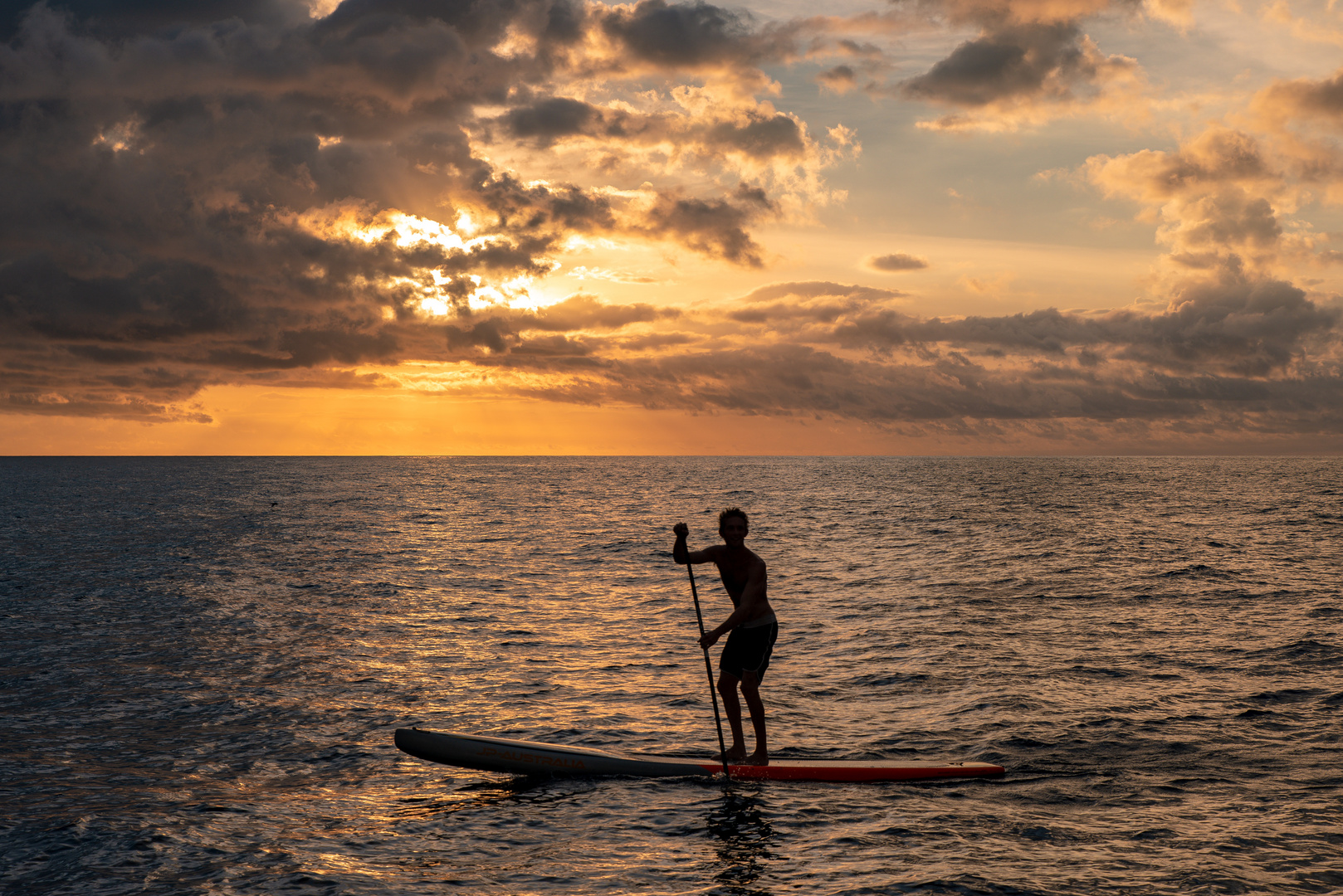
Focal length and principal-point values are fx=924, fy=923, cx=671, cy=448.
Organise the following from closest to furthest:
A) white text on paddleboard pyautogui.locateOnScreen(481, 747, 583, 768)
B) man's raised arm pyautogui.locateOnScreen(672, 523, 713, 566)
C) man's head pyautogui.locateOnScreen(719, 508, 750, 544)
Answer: man's raised arm pyautogui.locateOnScreen(672, 523, 713, 566) < man's head pyautogui.locateOnScreen(719, 508, 750, 544) < white text on paddleboard pyautogui.locateOnScreen(481, 747, 583, 768)

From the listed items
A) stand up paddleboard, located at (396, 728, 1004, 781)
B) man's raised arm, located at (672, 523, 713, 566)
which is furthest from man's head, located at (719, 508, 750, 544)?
stand up paddleboard, located at (396, 728, 1004, 781)

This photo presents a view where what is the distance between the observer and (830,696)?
653 inches

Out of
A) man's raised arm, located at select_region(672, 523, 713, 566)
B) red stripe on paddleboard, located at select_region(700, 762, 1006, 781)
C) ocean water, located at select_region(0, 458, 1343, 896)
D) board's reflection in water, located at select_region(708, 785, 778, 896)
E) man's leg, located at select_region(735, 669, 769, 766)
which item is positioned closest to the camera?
board's reflection in water, located at select_region(708, 785, 778, 896)

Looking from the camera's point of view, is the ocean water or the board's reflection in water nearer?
the board's reflection in water

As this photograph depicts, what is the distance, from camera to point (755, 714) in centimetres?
1205

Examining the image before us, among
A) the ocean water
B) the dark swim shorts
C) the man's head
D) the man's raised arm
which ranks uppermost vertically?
the man's head

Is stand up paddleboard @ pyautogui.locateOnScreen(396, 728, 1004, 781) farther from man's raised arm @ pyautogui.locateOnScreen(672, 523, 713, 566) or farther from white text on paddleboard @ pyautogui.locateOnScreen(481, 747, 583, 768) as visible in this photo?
man's raised arm @ pyautogui.locateOnScreen(672, 523, 713, 566)

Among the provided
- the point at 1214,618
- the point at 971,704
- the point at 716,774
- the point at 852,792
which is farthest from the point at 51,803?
the point at 1214,618

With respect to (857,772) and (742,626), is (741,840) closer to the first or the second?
(857,772)

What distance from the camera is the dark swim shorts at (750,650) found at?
12.0 metres

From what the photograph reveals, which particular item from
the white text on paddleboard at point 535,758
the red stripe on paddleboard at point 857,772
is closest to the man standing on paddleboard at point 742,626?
the red stripe on paddleboard at point 857,772

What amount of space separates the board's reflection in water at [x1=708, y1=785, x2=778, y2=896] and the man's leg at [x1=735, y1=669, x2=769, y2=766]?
0.57m

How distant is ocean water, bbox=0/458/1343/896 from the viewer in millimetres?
9227

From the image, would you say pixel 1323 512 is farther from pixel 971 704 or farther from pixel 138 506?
pixel 138 506
